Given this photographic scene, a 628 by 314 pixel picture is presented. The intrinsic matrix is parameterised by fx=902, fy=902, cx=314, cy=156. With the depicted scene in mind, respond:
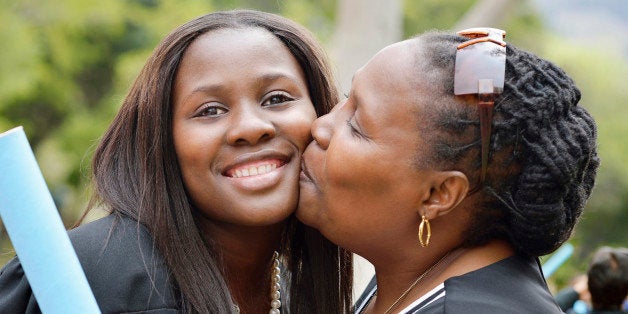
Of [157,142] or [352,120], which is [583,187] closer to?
[352,120]

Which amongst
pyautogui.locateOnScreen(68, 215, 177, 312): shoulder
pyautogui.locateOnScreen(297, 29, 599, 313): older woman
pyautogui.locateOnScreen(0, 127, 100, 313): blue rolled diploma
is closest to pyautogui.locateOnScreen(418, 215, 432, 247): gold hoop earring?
pyautogui.locateOnScreen(297, 29, 599, 313): older woman

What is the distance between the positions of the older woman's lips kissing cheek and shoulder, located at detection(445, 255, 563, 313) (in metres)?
0.72

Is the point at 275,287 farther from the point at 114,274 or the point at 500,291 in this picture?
the point at 500,291

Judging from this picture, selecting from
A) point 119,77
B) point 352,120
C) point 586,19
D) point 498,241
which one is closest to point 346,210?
point 352,120

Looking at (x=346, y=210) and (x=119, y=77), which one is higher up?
(x=119, y=77)

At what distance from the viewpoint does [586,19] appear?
28.4 meters

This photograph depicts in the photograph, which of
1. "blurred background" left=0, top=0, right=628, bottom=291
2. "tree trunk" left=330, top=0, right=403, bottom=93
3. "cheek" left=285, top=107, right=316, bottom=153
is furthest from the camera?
"blurred background" left=0, top=0, right=628, bottom=291

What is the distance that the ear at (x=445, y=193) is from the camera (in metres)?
2.71

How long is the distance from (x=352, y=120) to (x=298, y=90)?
0.36 meters

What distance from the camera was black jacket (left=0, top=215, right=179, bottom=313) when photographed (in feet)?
8.55

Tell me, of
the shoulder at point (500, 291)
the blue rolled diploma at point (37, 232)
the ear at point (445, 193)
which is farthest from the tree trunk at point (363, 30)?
the blue rolled diploma at point (37, 232)

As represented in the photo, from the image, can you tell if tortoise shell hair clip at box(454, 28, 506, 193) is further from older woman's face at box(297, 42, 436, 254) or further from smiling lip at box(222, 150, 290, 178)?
smiling lip at box(222, 150, 290, 178)

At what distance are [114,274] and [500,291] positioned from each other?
1.13m

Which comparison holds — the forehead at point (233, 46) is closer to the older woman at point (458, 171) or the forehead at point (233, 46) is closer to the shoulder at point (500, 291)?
the older woman at point (458, 171)
